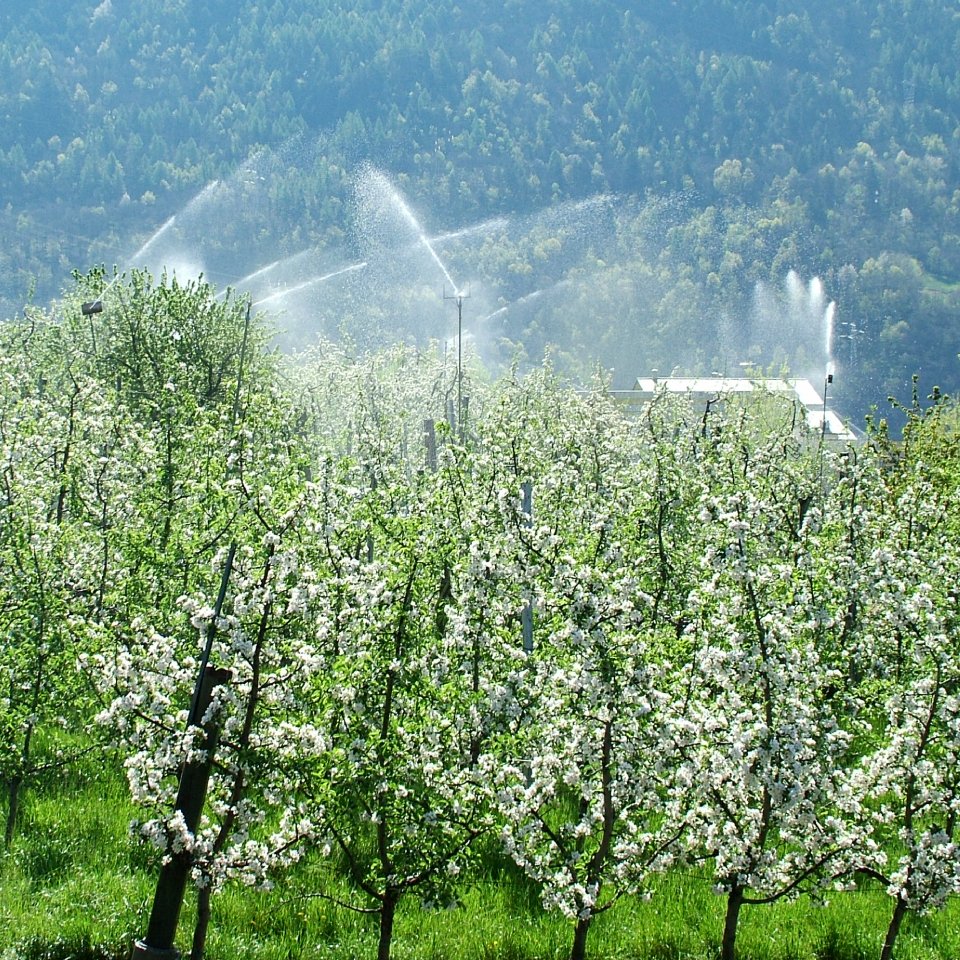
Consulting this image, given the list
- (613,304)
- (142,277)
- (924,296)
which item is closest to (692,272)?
(613,304)

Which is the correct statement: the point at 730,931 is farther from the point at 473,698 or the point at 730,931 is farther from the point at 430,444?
the point at 430,444

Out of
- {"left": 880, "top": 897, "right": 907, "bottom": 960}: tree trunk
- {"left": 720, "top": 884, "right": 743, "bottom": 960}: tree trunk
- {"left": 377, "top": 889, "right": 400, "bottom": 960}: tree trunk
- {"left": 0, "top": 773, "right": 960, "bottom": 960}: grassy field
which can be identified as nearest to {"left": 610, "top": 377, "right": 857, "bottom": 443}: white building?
{"left": 0, "top": 773, "right": 960, "bottom": 960}: grassy field

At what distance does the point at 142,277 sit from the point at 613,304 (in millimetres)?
124474

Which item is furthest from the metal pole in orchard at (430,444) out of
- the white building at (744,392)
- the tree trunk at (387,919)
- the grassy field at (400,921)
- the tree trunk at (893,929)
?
the tree trunk at (387,919)

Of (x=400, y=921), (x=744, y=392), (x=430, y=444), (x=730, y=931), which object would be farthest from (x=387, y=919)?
(x=744, y=392)

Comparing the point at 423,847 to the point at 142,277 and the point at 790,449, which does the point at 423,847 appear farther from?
the point at 142,277

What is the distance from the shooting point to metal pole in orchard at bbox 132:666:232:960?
8945 mm

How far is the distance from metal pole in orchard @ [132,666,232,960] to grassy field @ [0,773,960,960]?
11.2ft

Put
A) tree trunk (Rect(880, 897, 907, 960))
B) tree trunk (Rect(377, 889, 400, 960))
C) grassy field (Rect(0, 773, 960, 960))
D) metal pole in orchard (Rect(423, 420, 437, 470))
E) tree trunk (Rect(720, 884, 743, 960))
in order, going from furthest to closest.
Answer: metal pole in orchard (Rect(423, 420, 437, 470)) → grassy field (Rect(0, 773, 960, 960)) → tree trunk (Rect(880, 897, 907, 960)) → tree trunk (Rect(720, 884, 743, 960)) → tree trunk (Rect(377, 889, 400, 960))

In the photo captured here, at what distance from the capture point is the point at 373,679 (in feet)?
35.2

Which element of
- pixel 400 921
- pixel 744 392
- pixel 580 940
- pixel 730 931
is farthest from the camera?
pixel 744 392

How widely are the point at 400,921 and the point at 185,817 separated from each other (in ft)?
14.4

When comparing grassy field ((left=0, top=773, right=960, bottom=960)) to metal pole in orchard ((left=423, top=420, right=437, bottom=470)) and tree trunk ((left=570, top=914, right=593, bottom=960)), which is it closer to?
tree trunk ((left=570, top=914, right=593, bottom=960))

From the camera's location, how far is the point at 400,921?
13.1 metres
